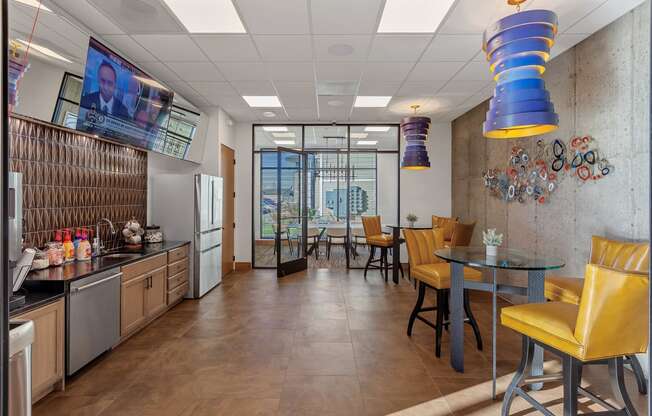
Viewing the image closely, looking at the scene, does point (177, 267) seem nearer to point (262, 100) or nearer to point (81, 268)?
point (81, 268)

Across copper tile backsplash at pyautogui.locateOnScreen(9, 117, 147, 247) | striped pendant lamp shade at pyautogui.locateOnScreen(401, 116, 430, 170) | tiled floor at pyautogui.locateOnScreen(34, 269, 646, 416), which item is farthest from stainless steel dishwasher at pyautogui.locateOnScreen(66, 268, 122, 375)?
striped pendant lamp shade at pyautogui.locateOnScreen(401, 116, 430, 170)

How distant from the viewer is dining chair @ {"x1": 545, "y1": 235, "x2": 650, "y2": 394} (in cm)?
269

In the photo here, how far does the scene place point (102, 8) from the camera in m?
3.00

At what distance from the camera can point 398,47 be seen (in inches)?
148

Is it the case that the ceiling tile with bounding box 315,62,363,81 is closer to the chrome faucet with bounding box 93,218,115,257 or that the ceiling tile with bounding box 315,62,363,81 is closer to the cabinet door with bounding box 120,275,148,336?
the chrome faucet with bounding box 93,218,115,257

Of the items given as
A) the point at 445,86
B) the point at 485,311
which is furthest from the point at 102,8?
the point at 485,311

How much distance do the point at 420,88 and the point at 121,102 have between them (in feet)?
12.8

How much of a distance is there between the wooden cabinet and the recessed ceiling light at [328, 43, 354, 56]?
11.1ft

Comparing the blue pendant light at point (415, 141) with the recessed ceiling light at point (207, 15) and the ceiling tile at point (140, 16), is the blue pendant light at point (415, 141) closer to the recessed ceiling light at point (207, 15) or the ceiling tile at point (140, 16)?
the recessed ceiling light at point (207, 15)

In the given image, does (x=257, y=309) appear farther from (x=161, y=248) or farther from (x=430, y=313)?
(x=430, y=313)

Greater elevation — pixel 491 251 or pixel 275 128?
pixel 275 128

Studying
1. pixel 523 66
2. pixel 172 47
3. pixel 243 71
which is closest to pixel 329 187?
pixel 243 71

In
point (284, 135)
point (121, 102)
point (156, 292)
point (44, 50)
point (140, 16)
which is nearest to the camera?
point (44, 50)

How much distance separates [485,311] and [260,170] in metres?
5.01
